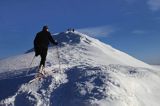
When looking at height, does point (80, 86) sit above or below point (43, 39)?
below

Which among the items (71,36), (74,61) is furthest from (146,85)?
(71,36)

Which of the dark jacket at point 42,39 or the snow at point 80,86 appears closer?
the snow at point 80,86

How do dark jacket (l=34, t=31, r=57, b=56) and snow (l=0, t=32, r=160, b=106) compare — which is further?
dark jacket (l=34, t=31, r=57, b=56)

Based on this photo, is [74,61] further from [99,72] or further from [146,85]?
[146,85]

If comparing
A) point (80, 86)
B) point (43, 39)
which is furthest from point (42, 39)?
point (80, 86)

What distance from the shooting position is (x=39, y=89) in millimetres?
22266

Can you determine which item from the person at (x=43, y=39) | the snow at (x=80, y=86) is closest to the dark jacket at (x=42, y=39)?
the person at (x=43, y=39)

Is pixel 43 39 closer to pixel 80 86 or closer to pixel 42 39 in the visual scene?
pixel 42 39

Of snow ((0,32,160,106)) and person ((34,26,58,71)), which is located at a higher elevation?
person ((34,26,58,71))

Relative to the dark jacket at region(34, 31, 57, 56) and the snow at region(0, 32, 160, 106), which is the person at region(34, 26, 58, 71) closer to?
the dark jacket at region(34, 31, 57, 56)

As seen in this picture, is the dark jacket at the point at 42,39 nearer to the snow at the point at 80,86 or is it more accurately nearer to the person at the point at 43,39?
the person at the point at 43,39

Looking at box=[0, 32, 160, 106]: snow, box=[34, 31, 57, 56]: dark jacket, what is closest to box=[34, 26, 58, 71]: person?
box=[34, 31, 57, 56]: dark jacket

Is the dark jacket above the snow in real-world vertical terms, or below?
above

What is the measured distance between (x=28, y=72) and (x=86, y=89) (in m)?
4.91
